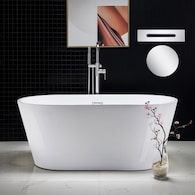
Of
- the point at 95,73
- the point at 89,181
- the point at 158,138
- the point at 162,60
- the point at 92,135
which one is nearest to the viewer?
the point at 89,181

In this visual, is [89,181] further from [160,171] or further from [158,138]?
[158,138]

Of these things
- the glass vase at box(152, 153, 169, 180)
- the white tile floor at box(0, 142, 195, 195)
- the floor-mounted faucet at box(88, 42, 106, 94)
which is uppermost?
the floor-mounted faucet at box(88, 42, 106, 94)

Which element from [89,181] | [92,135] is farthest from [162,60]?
[89,181]

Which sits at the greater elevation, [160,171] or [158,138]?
[158,138]

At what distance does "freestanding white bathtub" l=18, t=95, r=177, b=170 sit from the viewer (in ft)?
11.5

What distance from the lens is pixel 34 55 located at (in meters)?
4.90

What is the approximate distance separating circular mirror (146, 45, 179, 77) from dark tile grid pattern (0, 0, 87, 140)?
0.80 m

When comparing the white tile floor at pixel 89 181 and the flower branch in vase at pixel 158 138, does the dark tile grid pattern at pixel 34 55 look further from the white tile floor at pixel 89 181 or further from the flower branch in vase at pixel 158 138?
the flower branch in vase at pixel 158 138

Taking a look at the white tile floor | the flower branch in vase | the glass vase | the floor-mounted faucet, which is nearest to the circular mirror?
the floor-mounted faucet

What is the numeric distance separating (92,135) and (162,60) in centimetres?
176

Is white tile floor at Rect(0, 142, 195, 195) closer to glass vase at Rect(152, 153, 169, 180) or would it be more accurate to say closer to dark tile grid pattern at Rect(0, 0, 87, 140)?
glass vase at Rect(152, 153, 169, 180)

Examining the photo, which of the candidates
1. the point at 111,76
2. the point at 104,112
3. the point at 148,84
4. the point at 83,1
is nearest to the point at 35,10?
the point at 83,1

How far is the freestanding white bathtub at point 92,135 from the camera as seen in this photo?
3520 millimetres

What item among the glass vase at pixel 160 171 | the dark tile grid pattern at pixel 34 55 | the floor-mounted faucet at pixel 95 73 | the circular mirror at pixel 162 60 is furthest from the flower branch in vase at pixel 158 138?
the dark tile grid pattern at pixel 34 55
